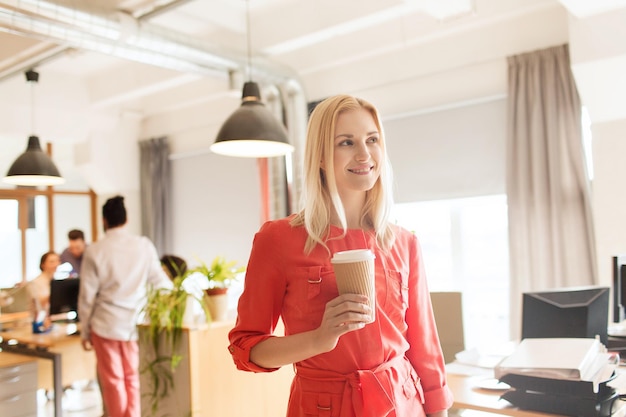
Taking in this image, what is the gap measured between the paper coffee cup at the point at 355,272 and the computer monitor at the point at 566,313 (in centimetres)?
140

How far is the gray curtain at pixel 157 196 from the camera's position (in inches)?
319

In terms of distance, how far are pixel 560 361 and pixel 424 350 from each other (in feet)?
1.77

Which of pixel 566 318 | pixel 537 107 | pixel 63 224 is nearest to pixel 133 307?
pixel 566 318

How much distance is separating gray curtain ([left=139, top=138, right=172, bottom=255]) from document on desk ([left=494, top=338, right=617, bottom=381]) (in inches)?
264

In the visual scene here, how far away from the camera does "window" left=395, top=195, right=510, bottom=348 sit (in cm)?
543

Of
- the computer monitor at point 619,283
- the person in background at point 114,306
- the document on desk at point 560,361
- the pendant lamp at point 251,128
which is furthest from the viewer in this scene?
the person in background at point 114,306

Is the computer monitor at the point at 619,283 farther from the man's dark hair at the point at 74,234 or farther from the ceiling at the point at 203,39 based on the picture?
the man's dark hair at the point at 74,234

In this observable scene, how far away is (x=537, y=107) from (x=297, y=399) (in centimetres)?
419

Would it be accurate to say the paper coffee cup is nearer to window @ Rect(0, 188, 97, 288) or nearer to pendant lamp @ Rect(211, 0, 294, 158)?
pendant lamp @ Rect(211, 0, 294, 158)

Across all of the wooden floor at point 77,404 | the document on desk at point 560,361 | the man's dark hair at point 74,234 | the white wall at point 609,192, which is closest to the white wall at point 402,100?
the white wall at point 609,192

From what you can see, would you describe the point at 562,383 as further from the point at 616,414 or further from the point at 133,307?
the point at 133,307

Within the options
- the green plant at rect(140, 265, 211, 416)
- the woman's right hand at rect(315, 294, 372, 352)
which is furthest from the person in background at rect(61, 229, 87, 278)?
the woman's right hand at rect(315, 294, 372, 352)

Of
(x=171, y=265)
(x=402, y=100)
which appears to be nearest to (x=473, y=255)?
(x=402, y=100)

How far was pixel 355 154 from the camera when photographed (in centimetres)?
149
